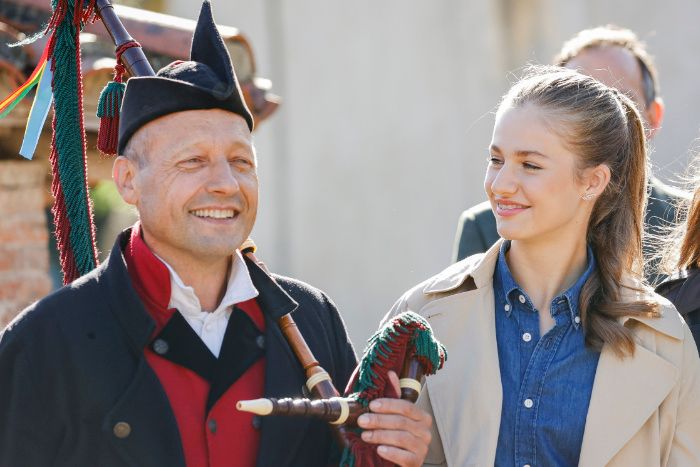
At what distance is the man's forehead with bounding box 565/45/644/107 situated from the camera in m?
4.60

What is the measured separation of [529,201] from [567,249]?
20 cm

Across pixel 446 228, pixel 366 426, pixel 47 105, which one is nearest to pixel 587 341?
pixel 366 426

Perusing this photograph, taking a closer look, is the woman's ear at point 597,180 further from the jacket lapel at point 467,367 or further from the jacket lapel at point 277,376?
the jacket lapel at point 277,376

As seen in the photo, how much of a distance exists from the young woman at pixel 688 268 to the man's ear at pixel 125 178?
1.55 meters

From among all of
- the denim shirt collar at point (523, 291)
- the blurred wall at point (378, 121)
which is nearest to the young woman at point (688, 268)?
the denim shirt collar at point (523, 291)

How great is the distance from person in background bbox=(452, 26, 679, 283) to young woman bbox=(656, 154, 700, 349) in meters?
0.25

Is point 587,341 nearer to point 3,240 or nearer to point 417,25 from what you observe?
point 3,240

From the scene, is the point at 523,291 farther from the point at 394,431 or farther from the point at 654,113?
the point at 654,113

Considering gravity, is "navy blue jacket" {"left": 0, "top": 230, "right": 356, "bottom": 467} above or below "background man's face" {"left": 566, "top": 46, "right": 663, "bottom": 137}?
below

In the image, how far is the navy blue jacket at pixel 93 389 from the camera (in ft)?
9.32

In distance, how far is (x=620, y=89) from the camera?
4.48 meters

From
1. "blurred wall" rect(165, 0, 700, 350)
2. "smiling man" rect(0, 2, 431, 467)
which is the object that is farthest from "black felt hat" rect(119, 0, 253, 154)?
"blurred wall" rect(165, 0, 700, 350)

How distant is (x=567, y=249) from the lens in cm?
350

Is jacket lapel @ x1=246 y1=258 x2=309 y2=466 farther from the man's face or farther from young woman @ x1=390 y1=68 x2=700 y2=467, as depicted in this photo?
young woman @ x1=390 y1=68 x2=700 y2=467
